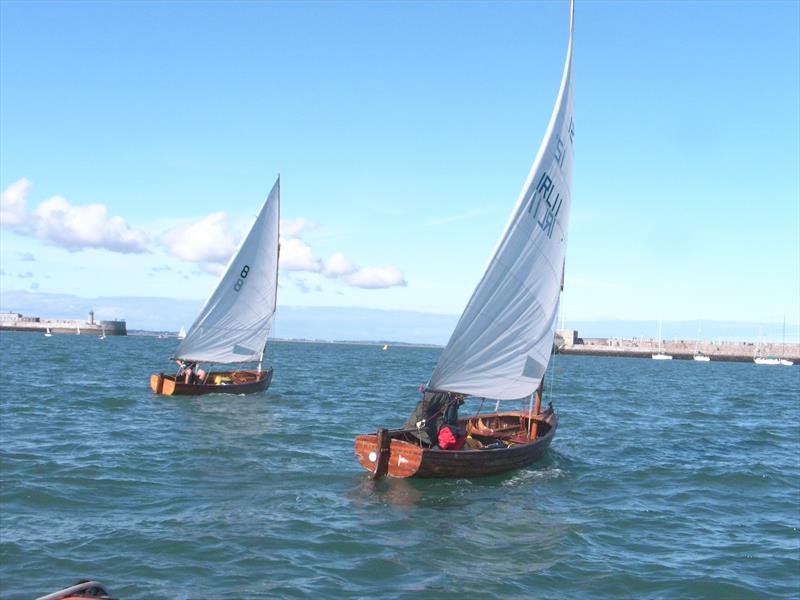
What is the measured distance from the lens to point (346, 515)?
1558 centimetres

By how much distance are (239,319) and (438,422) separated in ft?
73.2

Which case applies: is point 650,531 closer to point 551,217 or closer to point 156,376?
point 551,217

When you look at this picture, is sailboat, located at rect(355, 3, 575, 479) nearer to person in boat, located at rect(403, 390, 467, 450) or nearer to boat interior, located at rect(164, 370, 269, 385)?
person in boat, located at rect(403, 390, 467, 450)

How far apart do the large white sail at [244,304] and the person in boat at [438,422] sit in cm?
2147

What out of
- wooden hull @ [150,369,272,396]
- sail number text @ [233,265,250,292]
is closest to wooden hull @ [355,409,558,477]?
wooden hull @ [150,369,272,396]

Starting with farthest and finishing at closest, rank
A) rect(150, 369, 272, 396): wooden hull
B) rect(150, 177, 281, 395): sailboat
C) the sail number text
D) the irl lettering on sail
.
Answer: the sail number text, rect(150, 177, 281, 395): sailboat, rect(150, 369, 272, 396): wooden hull, the irl lettering on sail

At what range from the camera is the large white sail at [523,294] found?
20656mm

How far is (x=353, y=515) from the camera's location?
15.6 metres

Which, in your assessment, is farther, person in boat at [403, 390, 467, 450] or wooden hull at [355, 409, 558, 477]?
person in boat at [403, 390, 467, 450]

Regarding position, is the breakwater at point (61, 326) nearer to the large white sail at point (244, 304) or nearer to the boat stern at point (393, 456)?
the large white sail at point (244, 304)

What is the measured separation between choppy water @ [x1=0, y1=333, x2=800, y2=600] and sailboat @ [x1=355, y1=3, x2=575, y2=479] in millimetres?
733

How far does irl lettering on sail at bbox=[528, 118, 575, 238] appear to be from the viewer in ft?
71.5

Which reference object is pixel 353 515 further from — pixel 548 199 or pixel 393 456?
pixel 548 199

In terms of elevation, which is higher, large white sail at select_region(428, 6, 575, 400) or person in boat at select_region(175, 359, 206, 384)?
large white sail at select_region(428, 6, 575, 400)
